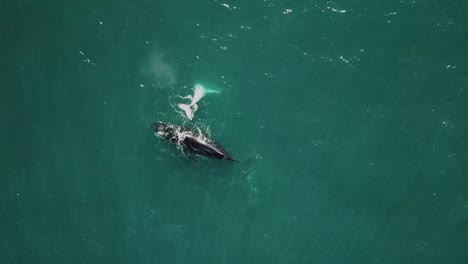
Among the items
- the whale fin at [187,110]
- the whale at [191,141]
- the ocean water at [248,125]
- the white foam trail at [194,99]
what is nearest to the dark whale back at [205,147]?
the whale at [191,141]

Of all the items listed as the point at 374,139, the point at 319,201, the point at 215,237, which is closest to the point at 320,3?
the point at 374,139

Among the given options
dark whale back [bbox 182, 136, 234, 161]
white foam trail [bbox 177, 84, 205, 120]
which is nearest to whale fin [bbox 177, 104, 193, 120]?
white foam trail [bbox 177, 84, 205, 120]

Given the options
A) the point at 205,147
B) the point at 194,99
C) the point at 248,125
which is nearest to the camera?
the point at 205,147

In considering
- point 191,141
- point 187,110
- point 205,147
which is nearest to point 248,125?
point 205,147

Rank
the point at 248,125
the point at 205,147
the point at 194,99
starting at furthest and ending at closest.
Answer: the point at 248,125 → the point at 194,99 → the point at 205,147

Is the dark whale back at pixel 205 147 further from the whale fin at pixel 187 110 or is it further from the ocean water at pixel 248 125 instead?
the whale fin at pixel 187 110

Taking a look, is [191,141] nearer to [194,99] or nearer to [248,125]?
[194,99]

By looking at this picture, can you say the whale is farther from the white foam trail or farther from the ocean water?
the white foam trail
